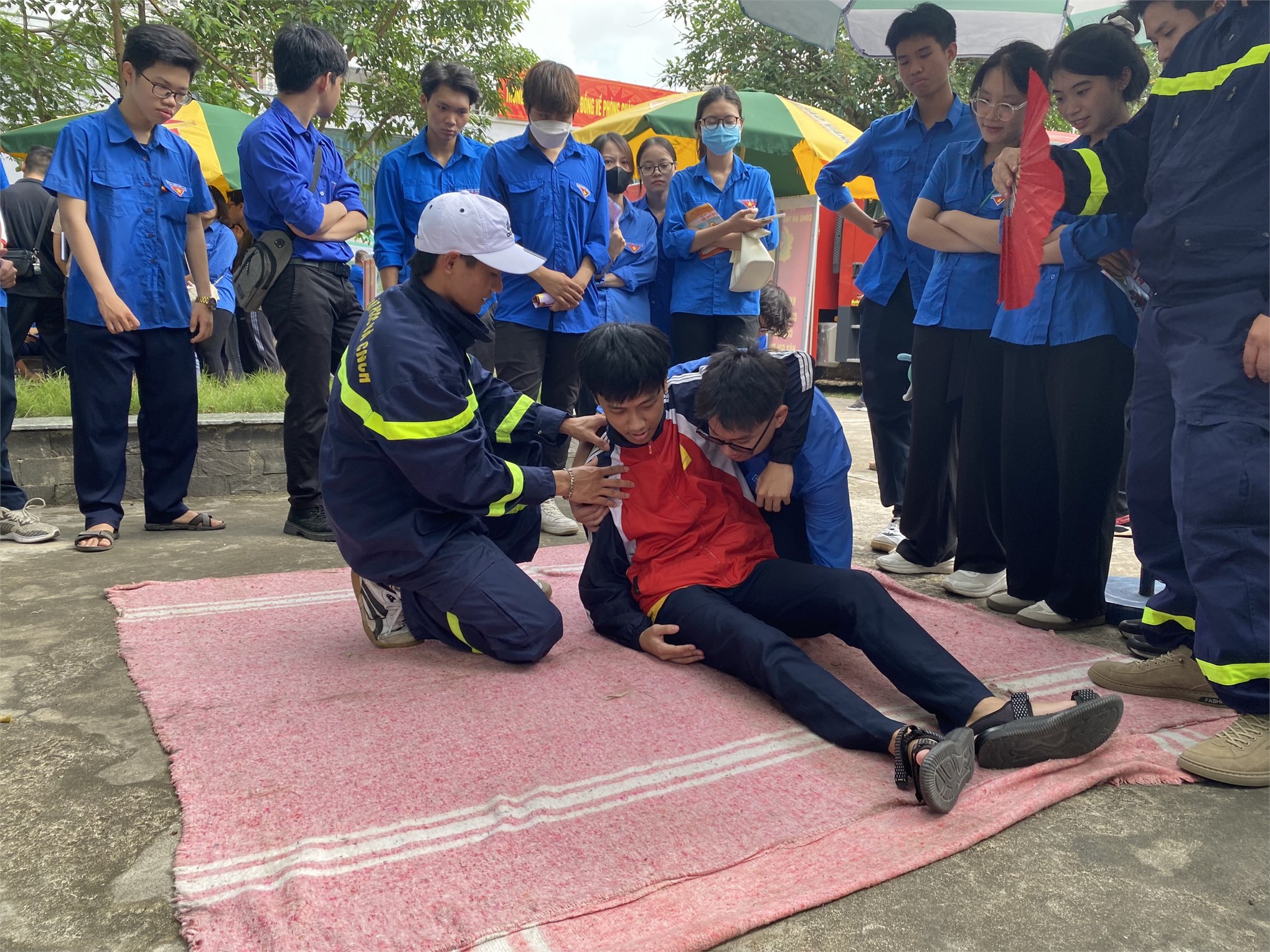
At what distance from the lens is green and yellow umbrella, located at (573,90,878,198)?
9336 mm

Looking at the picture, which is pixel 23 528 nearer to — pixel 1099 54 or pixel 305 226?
pixel 305 226

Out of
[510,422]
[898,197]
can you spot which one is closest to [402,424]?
[510,422]

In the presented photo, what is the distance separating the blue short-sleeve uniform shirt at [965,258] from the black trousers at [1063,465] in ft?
0.78

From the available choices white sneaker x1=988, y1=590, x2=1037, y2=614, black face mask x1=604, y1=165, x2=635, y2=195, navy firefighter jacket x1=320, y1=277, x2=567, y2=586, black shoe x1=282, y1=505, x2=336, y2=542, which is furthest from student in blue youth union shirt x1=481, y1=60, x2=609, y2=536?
white sneaker x1=988, y1=590, x2=1037, y2=614

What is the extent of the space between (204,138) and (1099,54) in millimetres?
7365

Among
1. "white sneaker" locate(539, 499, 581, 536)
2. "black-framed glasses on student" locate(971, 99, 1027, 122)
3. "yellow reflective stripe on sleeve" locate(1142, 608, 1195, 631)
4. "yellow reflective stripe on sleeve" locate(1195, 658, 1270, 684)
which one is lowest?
"white sneaker" locate(539, 499, 581, 536)

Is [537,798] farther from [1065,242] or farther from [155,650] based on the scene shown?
[1065,242]

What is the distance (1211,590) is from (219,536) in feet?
12.0

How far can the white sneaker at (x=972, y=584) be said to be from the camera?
3546 mm

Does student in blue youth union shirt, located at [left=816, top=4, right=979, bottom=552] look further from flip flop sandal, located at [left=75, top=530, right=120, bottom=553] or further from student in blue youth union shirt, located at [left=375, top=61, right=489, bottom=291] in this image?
flip flop sandal, located at [left=75, top=530, right=120, bottom=553]

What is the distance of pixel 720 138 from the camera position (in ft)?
15.6

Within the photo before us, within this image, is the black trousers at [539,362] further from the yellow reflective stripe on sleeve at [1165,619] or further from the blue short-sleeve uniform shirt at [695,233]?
the yellow reflective stripe on sleeve at [1165,619]

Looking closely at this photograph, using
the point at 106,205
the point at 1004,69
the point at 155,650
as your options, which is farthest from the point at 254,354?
the point at 1004,69

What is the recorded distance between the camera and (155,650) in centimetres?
277
